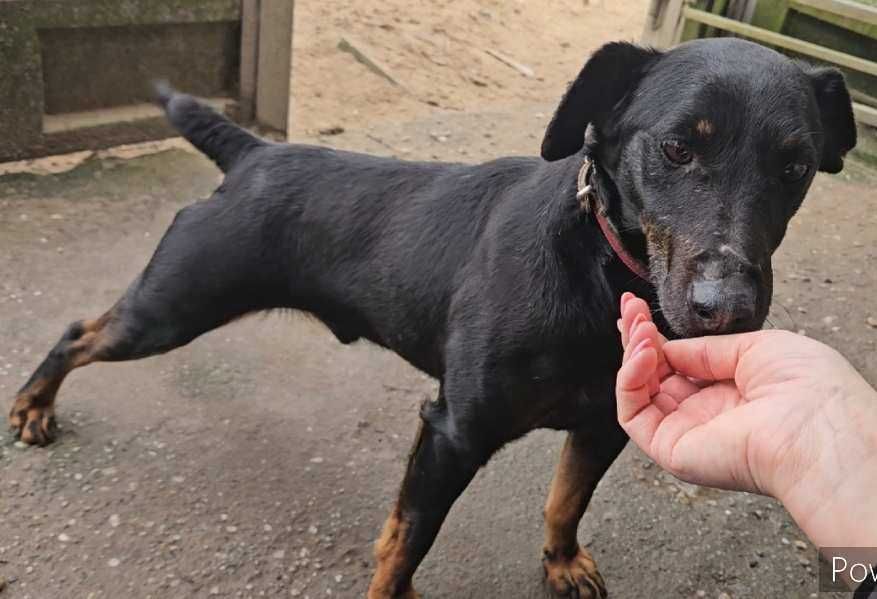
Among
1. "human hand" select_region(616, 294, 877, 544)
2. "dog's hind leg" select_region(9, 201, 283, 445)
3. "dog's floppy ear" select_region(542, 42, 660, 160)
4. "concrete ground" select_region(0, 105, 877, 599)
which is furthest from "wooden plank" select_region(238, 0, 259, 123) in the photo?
"human hand" select_region(616, 294, 877, 544)

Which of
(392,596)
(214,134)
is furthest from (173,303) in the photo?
(392,596)

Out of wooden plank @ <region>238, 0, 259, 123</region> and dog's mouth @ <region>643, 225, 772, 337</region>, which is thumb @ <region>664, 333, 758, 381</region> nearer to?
dog's mouth @ <region>643, 225, 772, 337</region>

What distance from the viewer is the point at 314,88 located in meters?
7.07

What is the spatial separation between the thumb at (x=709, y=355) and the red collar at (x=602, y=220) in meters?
0.36

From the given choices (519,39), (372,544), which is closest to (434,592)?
(372,544)

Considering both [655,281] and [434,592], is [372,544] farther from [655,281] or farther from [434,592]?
[655,281]

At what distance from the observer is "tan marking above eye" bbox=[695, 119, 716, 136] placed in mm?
2158

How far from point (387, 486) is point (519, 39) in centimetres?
664

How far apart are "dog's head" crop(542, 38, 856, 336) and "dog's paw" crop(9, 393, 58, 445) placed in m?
2.26

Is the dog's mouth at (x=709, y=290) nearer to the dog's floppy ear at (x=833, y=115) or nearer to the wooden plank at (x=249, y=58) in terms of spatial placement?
the dog's floppy ear at (x=833, y=115)

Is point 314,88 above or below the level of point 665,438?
below

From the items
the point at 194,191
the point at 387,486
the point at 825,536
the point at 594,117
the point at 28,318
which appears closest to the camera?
the point at 825,536

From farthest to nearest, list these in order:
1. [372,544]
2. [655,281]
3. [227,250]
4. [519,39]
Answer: [519,39] → [372,544] → [227,250] → [655,281]

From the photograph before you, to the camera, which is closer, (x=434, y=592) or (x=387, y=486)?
(x=434, y=592)
